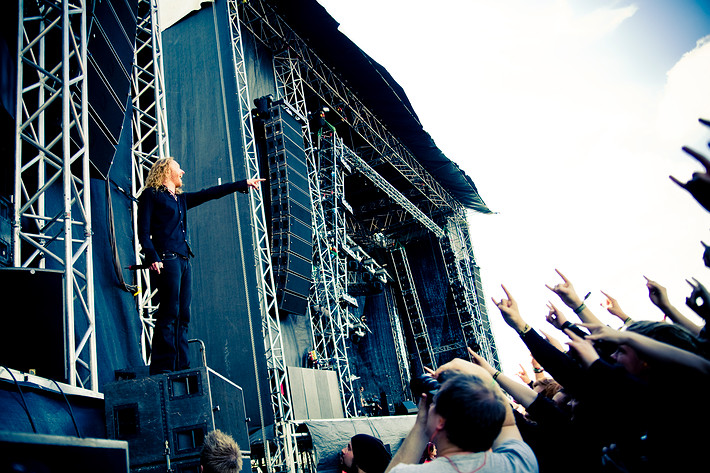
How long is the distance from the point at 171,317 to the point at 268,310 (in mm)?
3532

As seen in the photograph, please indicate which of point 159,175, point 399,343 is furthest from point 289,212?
point 399,343

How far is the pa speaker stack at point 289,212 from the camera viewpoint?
759cm

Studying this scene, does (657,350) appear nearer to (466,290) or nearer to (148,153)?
(148,153)

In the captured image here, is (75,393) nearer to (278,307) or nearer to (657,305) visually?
(657,305)

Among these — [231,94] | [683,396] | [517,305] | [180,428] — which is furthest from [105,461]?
[231,94]

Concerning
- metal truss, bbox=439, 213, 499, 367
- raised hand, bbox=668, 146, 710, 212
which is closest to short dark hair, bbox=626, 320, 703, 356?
raised hand, bbox=668, 146, 710, 212

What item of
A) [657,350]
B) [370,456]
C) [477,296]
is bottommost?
[370,456]

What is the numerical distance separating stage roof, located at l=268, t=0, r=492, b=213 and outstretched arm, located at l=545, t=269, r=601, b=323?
27.5 ft

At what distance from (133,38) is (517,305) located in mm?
4882

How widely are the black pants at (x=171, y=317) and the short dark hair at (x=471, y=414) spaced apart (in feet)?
7.02

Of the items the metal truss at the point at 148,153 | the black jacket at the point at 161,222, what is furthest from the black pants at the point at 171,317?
the metal truss at the point at 148,153

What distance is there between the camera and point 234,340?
21.5 ft

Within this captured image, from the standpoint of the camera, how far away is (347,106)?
36.8 feet

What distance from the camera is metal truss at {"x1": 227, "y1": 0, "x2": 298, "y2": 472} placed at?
6.11 meters
